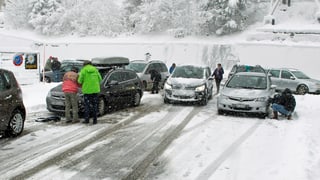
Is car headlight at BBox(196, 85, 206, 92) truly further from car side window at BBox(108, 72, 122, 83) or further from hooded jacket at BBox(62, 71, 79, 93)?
hooded jacket at BBox(62, 71, 79, 93)

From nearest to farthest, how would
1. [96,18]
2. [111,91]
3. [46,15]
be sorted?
[111,91]
[96,18]
[46,15]

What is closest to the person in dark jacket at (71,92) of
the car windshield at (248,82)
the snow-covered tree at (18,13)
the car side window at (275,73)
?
the car windshield at (248,82)

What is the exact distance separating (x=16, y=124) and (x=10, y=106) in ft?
1.75

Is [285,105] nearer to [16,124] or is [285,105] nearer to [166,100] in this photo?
[166,100]

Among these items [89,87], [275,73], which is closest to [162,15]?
[275,73]

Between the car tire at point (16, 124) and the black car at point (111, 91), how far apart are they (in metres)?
2.61

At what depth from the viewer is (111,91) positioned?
13844mm

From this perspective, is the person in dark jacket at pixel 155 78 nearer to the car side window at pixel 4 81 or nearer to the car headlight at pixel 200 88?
the car headlight at pixel 200 88

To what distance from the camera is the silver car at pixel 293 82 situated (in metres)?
23.8

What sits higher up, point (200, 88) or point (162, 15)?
point (162, 15)

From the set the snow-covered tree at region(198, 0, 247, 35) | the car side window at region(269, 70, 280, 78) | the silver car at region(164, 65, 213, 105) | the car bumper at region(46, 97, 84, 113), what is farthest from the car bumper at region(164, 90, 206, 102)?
the snow-covered tree at region(198, 0, 247, 35)

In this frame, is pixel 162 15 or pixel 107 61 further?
pixel 162 15

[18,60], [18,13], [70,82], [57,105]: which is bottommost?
[57,105]

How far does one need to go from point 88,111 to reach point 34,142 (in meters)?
2.59
